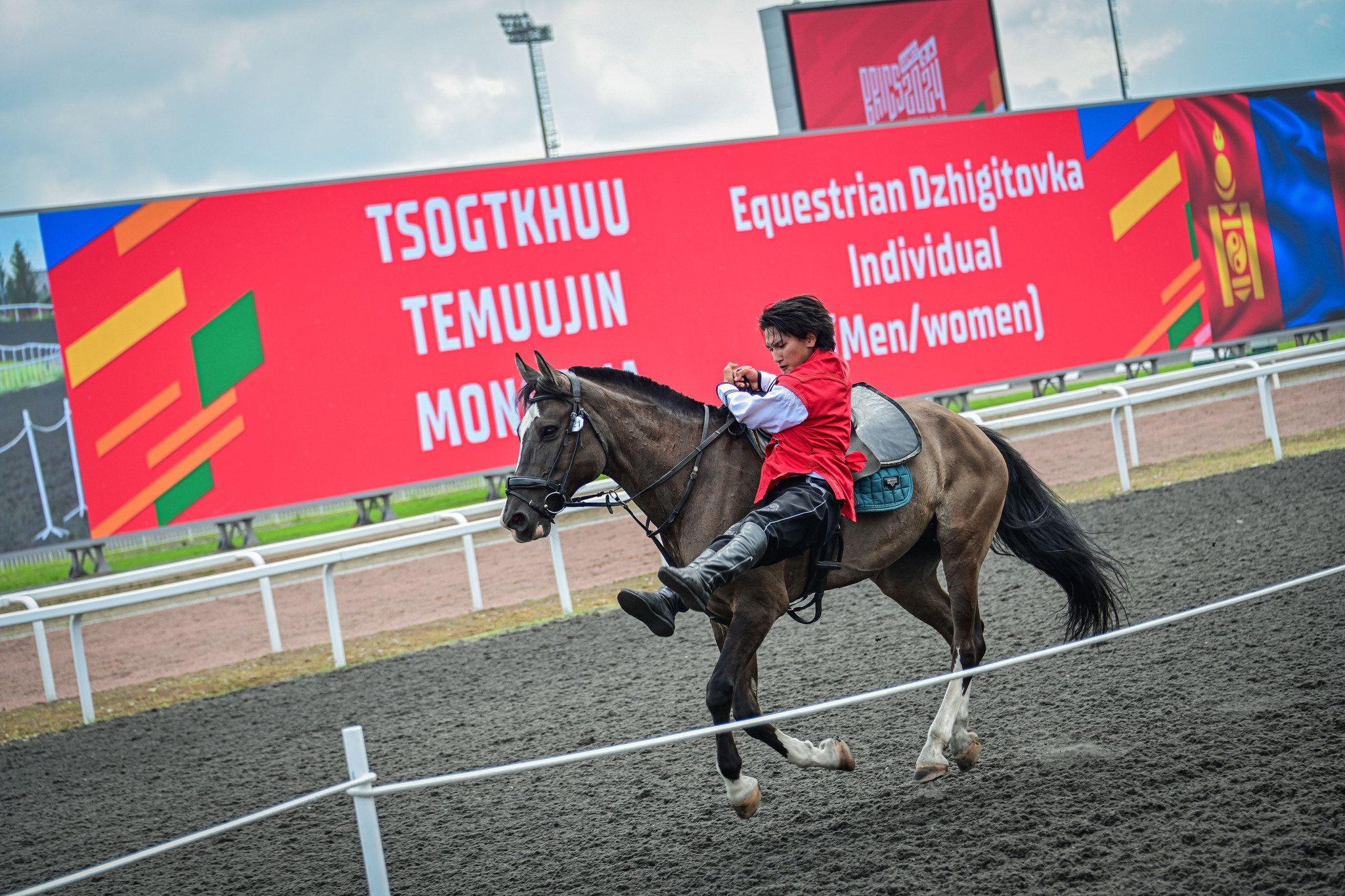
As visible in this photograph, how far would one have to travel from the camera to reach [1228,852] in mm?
2744

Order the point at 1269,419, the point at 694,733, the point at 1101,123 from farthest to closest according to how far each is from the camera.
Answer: the point at 1101,123 < the point at 1269,419 < the point at 694,733

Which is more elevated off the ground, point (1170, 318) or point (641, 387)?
point (1170, 318)

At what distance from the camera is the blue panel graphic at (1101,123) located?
43.0 ft

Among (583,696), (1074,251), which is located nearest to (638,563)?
(583,696)

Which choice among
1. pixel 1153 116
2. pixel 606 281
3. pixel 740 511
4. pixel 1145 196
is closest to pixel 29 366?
pixel 606 281

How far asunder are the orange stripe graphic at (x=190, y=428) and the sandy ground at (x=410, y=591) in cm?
188

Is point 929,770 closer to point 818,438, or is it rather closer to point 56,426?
point 818,438

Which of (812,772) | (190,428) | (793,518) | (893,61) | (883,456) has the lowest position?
(812,772)

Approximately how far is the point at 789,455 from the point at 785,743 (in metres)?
1.02

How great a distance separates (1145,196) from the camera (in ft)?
43.6

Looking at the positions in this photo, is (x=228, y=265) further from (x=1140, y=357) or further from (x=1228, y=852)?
(x=1140, y=357)

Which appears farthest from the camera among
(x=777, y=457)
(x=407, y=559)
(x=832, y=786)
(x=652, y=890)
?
(x=407, y=559)

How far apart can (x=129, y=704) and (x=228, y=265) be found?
433cm

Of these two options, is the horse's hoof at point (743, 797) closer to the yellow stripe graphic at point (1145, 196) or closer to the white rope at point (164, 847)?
the white rope at point (164, 847)
